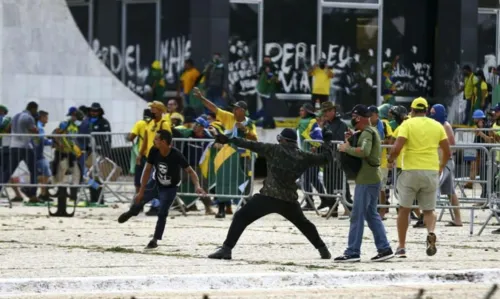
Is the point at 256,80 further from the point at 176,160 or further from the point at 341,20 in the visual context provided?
the point at 176,160

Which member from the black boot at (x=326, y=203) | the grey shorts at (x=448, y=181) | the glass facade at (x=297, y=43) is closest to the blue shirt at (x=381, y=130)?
the grey shorts at (x=448, y=181)

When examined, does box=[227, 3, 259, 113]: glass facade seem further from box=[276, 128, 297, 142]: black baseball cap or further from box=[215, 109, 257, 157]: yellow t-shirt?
box=[276, 128, 297, 142]: black baseball cap

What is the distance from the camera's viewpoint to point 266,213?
15727 millimetres

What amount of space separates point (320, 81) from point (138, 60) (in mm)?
4214

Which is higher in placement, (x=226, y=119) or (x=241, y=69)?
(x=241, y=69)

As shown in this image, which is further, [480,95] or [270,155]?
[480,95]

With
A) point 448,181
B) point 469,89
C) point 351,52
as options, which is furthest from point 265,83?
point 448,181

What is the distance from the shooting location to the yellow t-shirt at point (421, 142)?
635 inches

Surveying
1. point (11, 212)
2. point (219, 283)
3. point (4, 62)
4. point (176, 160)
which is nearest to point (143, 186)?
point (176, 160)

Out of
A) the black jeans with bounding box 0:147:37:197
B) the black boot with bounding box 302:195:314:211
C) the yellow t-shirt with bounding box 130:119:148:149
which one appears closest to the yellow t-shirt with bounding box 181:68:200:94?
the black jeans with bounding box 0:147:37:197

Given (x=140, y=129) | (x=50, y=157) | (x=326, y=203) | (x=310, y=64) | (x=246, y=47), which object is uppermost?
(x=246, y=47)

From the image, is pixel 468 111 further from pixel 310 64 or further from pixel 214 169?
pixel 214 169

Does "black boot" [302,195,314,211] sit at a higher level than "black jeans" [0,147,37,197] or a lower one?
lower

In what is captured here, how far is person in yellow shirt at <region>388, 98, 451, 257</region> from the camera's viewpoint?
53.0ft
